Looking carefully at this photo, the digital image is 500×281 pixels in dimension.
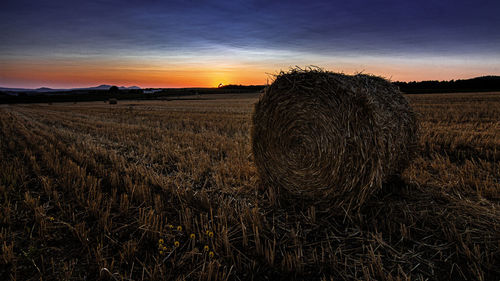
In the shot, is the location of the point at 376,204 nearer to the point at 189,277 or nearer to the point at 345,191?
the point at 345,191

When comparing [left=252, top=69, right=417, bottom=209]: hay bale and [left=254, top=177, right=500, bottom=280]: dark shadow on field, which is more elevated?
[left=252, top=69, right=417, bottom=209]: hay bale

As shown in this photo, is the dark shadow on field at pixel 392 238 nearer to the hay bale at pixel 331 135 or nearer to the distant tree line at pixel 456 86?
the hay bale at pixel 331 135

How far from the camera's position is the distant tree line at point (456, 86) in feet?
141

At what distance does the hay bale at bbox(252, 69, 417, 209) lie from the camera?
3.01m

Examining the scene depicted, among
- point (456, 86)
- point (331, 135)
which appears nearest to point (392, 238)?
point (331, 135)

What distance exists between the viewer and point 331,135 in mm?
3287

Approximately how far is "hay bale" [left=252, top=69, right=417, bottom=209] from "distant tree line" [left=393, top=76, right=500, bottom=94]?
43931 millimetres

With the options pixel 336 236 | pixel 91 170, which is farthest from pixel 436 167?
pixel 91 170

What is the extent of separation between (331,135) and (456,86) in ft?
189

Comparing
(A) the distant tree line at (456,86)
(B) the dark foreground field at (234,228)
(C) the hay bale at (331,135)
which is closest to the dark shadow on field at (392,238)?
(B) the dark foreground field at (234,228)

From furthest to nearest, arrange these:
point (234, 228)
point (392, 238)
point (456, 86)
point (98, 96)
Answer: point (98, 96), point (456, 86), point (234, 228), point (392, 238)

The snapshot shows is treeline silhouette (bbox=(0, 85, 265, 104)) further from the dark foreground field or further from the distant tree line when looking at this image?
the dark foreground field

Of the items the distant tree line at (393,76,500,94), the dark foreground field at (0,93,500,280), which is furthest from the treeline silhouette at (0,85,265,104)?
the dark foreground field at (0,93,500,280)

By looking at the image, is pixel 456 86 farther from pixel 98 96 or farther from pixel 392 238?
pixel 98 96
